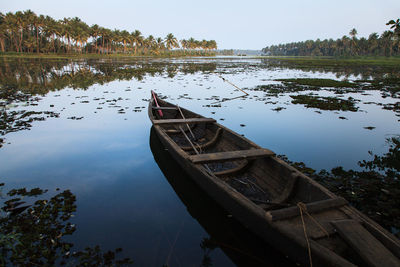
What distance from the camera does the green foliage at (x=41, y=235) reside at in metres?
3.40

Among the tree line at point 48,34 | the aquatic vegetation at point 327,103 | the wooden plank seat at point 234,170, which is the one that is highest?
the tree line at point 48,34

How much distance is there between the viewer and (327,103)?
44.7 ft

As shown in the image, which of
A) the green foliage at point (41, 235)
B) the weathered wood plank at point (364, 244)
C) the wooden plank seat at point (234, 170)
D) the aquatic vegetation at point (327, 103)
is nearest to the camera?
the weathered wood plank at point (364, 244)

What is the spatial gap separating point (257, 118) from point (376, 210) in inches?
293

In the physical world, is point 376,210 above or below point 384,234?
below

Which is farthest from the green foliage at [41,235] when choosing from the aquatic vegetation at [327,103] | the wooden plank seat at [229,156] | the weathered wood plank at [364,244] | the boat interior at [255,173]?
the aquatic vegetation at [327,103]

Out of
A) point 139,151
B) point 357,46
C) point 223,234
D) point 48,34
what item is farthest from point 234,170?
point 357,46

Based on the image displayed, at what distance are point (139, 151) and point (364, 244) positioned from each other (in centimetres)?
664

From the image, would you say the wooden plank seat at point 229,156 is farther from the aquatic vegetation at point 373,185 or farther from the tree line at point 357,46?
the tree line at point 357,46

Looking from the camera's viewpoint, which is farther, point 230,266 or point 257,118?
point 257,118

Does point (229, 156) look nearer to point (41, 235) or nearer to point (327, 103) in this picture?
point (41, 235)

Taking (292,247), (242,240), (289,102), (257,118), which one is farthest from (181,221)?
(289,102)

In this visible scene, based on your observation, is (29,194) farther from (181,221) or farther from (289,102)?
(289,102)

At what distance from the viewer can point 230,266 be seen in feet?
11.6
